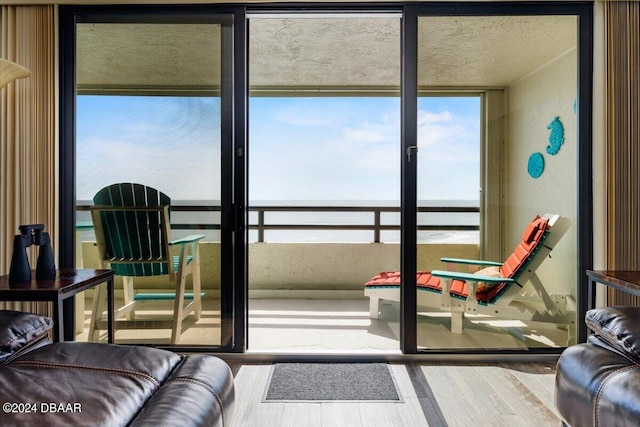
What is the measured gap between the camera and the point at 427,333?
2.72 metres

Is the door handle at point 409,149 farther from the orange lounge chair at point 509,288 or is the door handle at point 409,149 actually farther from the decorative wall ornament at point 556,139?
the decorative wall ornament at point 556,139

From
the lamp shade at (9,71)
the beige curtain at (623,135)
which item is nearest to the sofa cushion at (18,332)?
the lamp shade at (9,71)

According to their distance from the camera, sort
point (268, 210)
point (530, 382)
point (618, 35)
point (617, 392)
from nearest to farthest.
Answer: point (617, 392)
point (530, 382)
point (618, 35)
point (268, 210)

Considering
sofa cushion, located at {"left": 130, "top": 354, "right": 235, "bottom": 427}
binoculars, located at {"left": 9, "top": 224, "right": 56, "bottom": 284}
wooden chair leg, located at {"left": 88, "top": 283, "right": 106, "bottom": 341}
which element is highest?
binoculars, located at {"left": 9, "top": 224, "right": 56, "bottom": 284}

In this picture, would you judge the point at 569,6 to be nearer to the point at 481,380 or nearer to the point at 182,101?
the point at 481,380

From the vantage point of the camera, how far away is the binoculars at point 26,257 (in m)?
2.00

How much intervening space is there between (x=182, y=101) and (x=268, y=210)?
8.69 ft

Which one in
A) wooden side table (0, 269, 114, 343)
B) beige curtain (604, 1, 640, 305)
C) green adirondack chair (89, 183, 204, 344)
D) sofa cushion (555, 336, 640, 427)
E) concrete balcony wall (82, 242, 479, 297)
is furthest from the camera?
concrete balcony wall (82, 242, 479, 297)

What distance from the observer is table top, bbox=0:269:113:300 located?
1.84 m

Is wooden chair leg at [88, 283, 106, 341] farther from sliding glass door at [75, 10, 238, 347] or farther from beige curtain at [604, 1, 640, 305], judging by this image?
beige curtain at [604, 1, 640, 305]

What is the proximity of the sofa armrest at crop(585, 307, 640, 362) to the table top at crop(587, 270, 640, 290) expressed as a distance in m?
0.46

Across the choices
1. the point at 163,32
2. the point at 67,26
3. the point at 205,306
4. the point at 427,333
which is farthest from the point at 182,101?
the point at 427,333

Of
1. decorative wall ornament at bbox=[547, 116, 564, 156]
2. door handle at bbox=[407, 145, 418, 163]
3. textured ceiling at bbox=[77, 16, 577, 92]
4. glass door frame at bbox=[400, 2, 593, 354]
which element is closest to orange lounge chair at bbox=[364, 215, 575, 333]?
glass door frame at bbox=[400, 2, 593, 354]

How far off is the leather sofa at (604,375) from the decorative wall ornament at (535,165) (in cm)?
130
